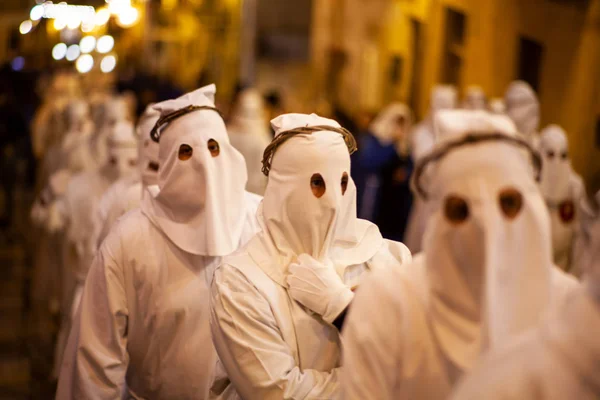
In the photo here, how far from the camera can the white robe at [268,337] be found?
15.2 ft

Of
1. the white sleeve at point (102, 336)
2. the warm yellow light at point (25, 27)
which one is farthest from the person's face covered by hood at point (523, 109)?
the warm yellow light at point (25, 27)

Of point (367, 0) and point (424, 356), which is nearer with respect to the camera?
point (424, 356)

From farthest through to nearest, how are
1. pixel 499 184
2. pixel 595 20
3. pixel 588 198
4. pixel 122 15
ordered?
pixel 122 15
pixel 595 20
pixel 588 198
pixel 499 184

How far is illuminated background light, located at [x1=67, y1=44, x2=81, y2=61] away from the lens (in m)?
31.6

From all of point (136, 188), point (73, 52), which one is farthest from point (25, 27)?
point (136, 188)

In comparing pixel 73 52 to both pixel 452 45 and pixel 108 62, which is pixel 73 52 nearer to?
pixel 108 62

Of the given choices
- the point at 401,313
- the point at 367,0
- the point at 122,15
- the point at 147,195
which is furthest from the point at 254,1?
the point at 401,313

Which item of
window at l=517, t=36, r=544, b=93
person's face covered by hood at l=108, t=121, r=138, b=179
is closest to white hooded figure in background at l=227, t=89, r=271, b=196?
person's face covered by hood at l=108, t=121, r=138, b=179

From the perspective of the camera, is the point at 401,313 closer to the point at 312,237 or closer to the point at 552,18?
the point at 312,237

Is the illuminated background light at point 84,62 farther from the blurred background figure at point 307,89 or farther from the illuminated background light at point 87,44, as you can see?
the illuminated background light at point 87,44

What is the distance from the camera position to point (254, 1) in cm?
2945

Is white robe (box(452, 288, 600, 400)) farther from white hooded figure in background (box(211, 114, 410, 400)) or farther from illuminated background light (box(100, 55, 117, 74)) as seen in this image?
illuminated background light (box(100, 55, 117, 74))

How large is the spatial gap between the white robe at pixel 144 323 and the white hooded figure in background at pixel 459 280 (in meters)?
2.15

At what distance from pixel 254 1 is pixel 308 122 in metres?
25.0
